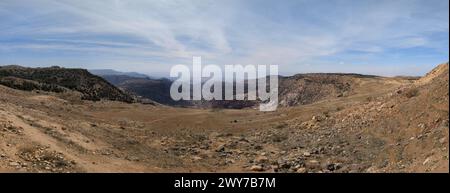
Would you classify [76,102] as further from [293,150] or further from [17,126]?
[293,150]

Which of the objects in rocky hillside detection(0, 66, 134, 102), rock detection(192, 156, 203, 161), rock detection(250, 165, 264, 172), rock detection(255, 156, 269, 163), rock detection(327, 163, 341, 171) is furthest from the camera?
rocky hillside detection(0, 66, 134, 102)

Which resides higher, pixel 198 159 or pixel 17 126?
pixel 17 126

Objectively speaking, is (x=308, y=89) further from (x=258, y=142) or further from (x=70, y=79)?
(x=258, y=142)

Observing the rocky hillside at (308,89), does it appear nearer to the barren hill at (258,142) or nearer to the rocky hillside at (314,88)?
the rocky hillside at (314,88)

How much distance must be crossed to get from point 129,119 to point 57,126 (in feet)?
34.6

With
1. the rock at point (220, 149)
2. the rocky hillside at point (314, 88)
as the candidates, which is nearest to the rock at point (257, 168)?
the rock at point (220, 149)

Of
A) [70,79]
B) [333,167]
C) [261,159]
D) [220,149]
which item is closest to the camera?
[333,167]

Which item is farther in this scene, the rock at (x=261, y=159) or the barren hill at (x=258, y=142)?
the rock at (x=261, y=159)

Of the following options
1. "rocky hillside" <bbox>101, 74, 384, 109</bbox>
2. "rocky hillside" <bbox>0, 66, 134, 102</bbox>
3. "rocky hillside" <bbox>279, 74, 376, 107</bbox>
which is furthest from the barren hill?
"rocky hillside" <bbox>279, 74, 376, 107</bbox>

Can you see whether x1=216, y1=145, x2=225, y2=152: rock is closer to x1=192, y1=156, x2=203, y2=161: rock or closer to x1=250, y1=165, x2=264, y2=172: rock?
x1=192, y1=156, x2=203, y2=161: rock

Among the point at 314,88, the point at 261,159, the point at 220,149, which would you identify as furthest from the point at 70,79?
the point at 261,159

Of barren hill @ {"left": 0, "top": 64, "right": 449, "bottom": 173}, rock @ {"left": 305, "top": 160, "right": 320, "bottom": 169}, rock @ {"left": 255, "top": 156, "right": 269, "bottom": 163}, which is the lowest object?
rock @ {"left": 255, "top": 156, "right": 269, "bottom": 163}
